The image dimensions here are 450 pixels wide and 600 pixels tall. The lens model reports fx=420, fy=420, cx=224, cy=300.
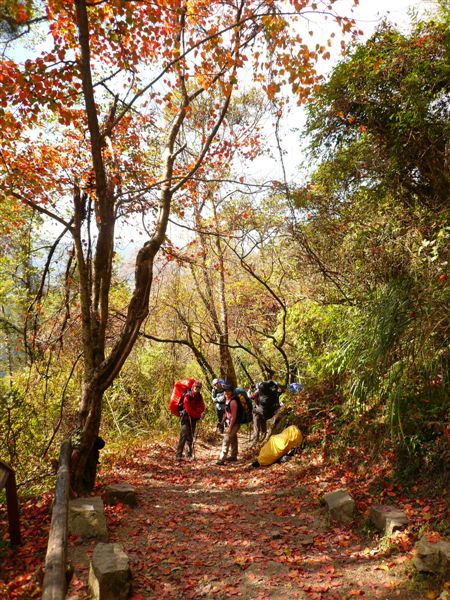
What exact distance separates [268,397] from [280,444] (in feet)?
5.01

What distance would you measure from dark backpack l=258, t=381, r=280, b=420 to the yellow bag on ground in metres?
1.20

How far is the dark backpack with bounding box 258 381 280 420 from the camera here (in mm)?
9156

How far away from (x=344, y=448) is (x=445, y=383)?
2321 mm

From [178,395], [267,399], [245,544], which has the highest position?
[178,395]

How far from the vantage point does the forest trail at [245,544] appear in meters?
3.75

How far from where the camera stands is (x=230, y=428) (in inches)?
349

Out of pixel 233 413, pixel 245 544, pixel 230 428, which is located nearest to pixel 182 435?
pixel 230 428

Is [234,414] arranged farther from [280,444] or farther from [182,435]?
[182,435]

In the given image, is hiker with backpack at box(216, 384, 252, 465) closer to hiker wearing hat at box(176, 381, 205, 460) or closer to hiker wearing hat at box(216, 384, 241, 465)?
hiker wearing hat at box(216, 384, 241, 465)

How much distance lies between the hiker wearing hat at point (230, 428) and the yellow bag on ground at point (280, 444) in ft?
3.22

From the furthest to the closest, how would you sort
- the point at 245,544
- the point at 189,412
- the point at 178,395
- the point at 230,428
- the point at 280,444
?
the point at 178,395 < the point at 189,412 < the point at 230,428 < the point at 280,444 < the point at 245,544

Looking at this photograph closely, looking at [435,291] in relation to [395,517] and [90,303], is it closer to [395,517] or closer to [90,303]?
[395,517]

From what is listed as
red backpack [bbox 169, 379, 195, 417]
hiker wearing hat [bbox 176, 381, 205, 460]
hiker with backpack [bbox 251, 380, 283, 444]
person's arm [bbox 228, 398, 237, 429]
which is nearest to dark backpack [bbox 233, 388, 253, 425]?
person's arm [bbox 228, 398, 237, 429]

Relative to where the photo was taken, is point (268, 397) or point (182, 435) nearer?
point (268, 397)
